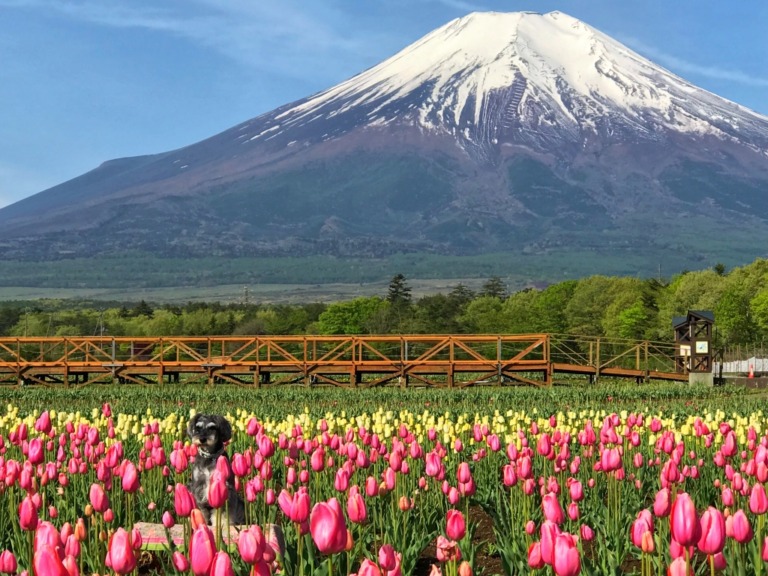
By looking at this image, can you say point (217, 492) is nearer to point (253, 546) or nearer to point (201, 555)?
point (253, 546)

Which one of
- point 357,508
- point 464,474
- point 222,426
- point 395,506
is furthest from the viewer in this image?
point 395,506

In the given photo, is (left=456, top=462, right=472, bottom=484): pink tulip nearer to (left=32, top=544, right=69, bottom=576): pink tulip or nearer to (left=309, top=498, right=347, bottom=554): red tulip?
(left=309, top=498, right=347, bottom=554): red tulip

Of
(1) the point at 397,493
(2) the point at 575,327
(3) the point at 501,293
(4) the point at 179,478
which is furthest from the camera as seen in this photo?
(3) the point at 501,293

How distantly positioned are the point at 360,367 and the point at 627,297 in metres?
78.5

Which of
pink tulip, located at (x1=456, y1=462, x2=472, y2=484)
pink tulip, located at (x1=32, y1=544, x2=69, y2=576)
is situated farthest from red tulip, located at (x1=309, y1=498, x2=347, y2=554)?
pink tulip, located at (x1=456, y1=462, x2=472, y2=484)

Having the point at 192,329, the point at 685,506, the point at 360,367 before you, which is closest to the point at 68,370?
the point at 360,367

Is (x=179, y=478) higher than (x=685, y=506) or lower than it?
lower

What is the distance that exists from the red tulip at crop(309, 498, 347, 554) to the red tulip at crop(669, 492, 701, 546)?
135cm

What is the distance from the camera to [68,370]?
118ft

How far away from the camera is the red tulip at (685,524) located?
4598mm

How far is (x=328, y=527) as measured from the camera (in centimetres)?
446

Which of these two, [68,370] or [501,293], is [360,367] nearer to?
[68,370]

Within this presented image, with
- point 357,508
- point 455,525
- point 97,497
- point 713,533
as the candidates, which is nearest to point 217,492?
point 357,508

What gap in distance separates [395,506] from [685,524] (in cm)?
449
